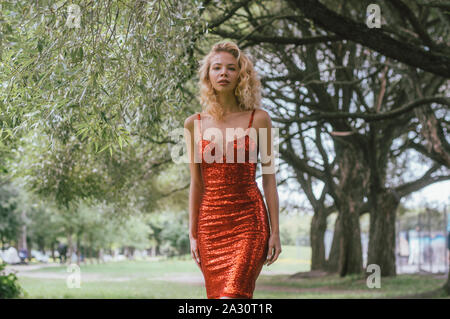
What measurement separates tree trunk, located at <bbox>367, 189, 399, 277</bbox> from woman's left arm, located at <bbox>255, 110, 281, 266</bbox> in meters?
13.9

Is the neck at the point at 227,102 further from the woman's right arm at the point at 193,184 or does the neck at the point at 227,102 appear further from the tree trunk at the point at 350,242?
the tree trunk at the point at 350,242

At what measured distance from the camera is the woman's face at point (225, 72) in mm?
4047

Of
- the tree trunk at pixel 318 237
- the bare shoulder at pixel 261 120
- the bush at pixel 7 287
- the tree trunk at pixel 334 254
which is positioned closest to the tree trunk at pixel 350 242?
the tree trunk at pixel 334 254

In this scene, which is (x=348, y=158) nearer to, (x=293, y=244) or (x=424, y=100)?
(x=424, y=100)

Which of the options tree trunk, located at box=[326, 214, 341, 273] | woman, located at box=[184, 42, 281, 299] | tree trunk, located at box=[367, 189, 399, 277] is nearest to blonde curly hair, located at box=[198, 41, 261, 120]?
woman, located at box=[184, 42, 281, 299]

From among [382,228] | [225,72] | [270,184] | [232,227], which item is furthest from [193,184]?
[382,228]

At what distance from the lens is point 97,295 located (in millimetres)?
16812

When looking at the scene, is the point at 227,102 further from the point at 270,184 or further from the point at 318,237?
the point at 318,237

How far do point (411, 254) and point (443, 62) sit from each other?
1949 cm

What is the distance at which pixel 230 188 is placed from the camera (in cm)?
401

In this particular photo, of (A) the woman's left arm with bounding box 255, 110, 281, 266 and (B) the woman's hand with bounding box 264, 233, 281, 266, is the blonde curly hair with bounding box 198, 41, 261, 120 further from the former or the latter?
(B) the woman's hand with bounding box 264, 233, 281, 266

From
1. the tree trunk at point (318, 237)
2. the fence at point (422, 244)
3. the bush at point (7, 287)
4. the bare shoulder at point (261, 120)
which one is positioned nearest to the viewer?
the bare shoulder at point (261, 120)

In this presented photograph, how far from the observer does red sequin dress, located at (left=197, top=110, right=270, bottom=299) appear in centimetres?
383
